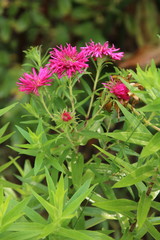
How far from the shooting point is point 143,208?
0.58 meters

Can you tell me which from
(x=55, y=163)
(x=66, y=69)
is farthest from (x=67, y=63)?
(x=55, y=163)

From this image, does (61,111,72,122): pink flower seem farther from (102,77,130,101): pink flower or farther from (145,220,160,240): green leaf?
(145,220,160,240): green leaf

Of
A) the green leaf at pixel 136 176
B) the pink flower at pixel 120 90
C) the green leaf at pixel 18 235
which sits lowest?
the green leaf at pixel 136 176

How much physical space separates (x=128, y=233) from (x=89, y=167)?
0.35 feet

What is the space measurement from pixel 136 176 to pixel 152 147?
5 cm

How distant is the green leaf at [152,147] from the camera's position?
A: 0.51 meters

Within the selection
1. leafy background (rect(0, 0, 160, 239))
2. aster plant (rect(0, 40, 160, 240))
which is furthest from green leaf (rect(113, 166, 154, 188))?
leafy background (rect(0, 0, 160, 239))

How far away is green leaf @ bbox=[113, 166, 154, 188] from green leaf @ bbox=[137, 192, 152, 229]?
0.16 ft

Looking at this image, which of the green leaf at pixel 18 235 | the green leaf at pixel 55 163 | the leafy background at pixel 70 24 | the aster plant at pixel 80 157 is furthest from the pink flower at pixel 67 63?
the leafy background at pixel 70 24

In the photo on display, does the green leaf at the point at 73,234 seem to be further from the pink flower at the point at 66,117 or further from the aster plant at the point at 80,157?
the pink flower at the point at 66,117

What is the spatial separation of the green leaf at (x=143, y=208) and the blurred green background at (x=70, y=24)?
5.61ft

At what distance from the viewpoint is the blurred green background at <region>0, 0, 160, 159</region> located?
91.5 inches

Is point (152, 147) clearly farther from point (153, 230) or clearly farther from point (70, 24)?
point (70, 24)

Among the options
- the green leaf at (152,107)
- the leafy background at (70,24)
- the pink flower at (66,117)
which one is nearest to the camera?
the green leaf at (152,107)
